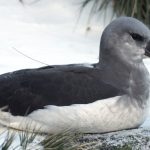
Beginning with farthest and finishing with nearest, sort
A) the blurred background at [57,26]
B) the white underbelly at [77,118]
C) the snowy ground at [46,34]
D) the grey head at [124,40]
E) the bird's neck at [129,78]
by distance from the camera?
the blurred background at [57,26]
the snowy ground at [46,34]
the grey head at [124,40]
the bird's neck at [129,78]
the white underbelly at [77,118]

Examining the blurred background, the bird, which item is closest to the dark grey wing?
the bird

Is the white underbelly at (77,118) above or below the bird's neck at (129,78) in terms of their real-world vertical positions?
below

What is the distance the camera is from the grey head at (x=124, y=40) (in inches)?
229

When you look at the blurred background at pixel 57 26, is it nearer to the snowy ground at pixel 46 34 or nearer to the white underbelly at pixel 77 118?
the snowy ground at pixel 46 34

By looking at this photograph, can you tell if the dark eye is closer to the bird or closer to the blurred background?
the bird

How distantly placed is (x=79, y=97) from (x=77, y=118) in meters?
0.16

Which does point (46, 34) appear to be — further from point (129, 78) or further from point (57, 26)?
point (129, 78)

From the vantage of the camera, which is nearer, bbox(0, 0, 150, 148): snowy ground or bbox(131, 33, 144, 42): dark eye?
bbox(131, 33, 144, 42): dark eye

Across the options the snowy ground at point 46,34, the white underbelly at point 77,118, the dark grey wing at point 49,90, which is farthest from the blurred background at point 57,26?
the white underbelly at point 77,118

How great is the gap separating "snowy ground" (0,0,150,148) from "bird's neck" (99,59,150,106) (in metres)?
1.79

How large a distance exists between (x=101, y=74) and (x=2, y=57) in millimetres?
2249

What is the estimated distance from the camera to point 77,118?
537cm

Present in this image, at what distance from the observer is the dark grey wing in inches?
214

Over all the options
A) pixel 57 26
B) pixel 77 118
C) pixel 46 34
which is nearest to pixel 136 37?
pixel 77 118
